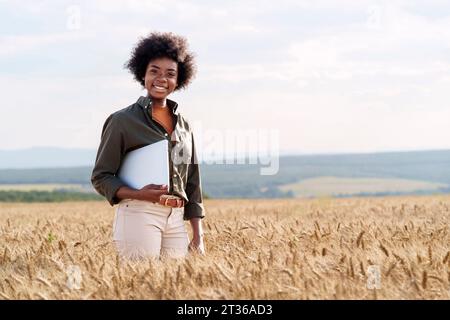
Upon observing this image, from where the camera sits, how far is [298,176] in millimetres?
147500

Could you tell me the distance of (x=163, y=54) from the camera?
575 cm

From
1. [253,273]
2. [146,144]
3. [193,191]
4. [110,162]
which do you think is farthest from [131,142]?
[253,273]

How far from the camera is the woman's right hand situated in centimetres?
537

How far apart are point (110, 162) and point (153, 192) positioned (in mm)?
429

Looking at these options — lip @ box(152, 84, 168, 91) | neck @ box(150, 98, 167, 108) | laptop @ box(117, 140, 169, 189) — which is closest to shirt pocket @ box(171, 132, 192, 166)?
laptop @ box(117, 140, 169, 189)

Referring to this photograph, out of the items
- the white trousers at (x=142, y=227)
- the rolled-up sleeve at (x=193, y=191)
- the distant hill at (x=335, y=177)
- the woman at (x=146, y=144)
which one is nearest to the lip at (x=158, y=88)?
the woman at (x=146, y=144)

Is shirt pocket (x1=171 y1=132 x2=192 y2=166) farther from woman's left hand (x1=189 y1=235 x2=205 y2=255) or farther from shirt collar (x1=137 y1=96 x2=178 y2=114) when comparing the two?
woman's left hand (x1=189 y1=235 x2=205 y2=255)

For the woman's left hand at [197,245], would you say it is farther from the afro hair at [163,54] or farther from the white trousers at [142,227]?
the afro hair at [163,54]

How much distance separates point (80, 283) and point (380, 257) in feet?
6.05

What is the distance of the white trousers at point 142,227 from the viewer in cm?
549

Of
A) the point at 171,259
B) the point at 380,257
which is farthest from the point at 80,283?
the point at 380,257

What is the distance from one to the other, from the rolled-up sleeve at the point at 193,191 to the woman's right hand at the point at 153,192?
0.60 meters

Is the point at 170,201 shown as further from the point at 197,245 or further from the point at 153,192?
the point at 197,245
